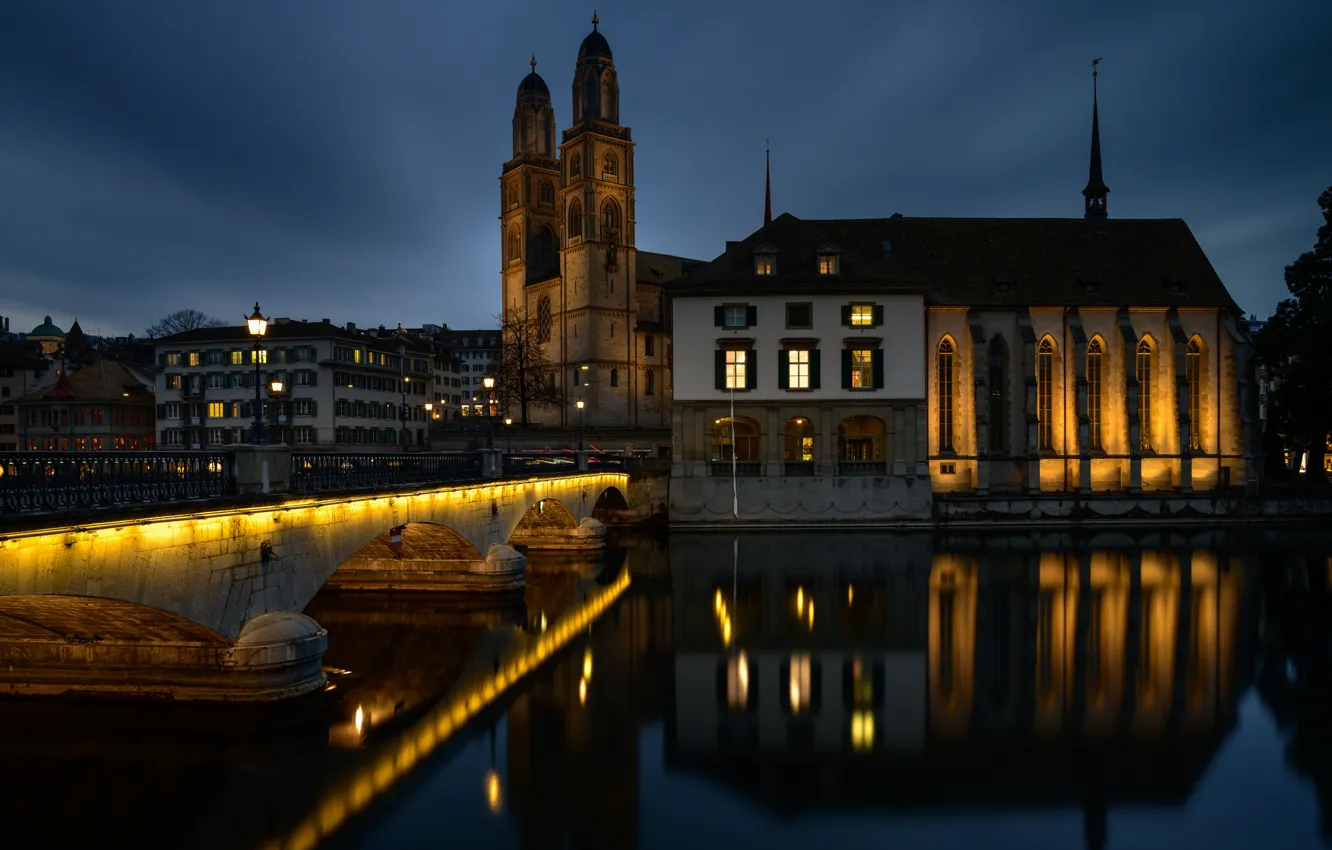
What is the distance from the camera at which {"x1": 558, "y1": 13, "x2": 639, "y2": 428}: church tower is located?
78.8 m

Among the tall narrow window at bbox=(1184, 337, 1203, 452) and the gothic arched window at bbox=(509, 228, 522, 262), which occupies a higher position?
the gothic arched window at bbox=(509, 228, 522, 262)

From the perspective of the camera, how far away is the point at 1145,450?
169ft

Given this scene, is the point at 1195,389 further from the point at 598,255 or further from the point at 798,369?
the point at 598,255

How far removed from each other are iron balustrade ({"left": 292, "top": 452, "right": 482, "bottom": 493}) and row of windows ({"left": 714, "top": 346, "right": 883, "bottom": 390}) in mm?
21745

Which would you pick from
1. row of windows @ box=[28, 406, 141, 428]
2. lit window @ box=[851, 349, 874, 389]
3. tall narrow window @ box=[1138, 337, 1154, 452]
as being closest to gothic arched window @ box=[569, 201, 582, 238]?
row of windows @ box=[28, 406, 141, 428]

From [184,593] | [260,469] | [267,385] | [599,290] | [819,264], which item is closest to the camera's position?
[184,593]

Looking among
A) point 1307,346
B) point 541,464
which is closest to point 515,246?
point 541,464

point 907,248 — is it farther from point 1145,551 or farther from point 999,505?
point 1145,551

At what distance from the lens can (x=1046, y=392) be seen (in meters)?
52.0

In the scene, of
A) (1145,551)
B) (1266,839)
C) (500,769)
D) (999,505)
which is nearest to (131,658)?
(500,769)

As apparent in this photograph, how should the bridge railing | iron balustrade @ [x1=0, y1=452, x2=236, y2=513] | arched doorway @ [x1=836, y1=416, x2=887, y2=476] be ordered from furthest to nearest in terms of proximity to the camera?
1. arched doorway @ [x1=836, y1=416, x2=887, y2=476]
2. the bridge railing
3. iron balustrade @ [x1=0, y1=452, x2=236, y2=513]

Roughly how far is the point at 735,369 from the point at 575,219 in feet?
130

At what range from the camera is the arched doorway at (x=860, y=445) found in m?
45.9

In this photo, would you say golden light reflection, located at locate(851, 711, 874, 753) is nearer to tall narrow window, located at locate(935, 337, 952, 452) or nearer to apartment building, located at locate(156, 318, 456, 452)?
tall narrow window, located at locate(935, 337, 952, 452)
